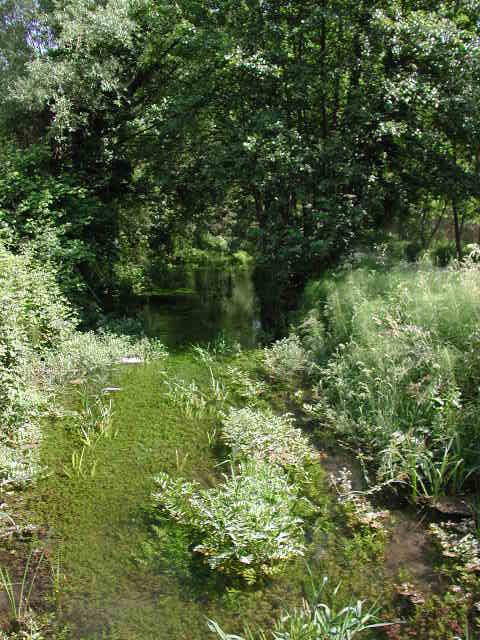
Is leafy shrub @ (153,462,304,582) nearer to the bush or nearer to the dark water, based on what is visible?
the bush

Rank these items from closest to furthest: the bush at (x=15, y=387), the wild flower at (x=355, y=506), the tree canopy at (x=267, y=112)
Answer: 1. the wild flower at (x=355, y=506)
2. the bush at (x=15, y=387)
3. the tree canopy at (x=267, y=112)

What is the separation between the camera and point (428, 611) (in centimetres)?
370

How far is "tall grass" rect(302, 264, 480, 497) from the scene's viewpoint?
506cm

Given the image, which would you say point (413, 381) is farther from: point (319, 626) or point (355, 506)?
point (319, 626)

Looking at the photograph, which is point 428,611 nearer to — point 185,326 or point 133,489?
point 133,489

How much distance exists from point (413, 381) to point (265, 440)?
176 cm

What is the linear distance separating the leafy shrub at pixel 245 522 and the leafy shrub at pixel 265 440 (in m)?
0.59

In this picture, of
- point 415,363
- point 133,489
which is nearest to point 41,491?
point 133,489

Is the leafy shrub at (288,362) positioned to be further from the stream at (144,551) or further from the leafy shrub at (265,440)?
the leafy shrub at (265,440)

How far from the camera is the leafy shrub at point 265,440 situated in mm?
5465

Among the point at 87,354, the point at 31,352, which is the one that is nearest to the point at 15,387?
the point at 31,352

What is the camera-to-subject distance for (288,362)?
7910 mm

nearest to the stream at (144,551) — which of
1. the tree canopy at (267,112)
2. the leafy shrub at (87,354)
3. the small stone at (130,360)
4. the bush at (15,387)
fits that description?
the bush at (15,387)

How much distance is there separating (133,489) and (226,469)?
94cm
